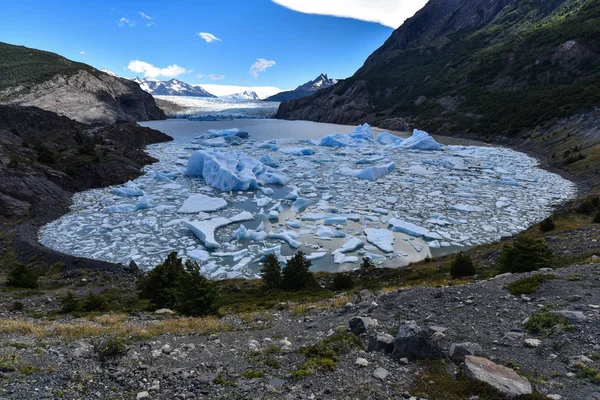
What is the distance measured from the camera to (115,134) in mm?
55031

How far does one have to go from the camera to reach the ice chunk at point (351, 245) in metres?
18.8

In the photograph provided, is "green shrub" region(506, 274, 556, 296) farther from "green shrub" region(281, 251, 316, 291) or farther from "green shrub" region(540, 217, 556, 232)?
"green shrub" region(540, 217, 556, 232)

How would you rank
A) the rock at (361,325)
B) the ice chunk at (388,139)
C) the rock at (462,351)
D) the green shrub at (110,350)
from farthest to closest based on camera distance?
the ice chunk at (388,139) → the rock at (361,325) → the green shrub at (110,350) → the rock at (462,351)

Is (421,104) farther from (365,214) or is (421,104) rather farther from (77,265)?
(77,265)

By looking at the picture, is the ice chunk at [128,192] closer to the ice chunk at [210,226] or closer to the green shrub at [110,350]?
the ice chunk at [210,226]

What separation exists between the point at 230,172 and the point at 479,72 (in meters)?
97.7

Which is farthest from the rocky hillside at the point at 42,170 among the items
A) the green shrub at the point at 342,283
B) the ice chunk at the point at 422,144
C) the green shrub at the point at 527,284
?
the ice chunk at the point at 422,144

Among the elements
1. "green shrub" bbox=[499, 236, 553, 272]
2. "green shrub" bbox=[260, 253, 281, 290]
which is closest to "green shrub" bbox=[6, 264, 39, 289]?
"green shrub" bbox=[260, 253, 281, 290]

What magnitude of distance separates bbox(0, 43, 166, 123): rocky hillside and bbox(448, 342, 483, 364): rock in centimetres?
10474

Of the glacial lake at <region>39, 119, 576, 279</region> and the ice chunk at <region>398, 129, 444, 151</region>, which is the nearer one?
the glacial lake at <region>39, 119, 576, 279</region>

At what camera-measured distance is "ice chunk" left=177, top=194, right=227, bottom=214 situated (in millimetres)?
25188

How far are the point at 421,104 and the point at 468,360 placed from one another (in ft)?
390

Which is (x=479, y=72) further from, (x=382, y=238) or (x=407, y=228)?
(x=382, y=238)

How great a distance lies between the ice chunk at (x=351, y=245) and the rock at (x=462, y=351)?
510 inches
